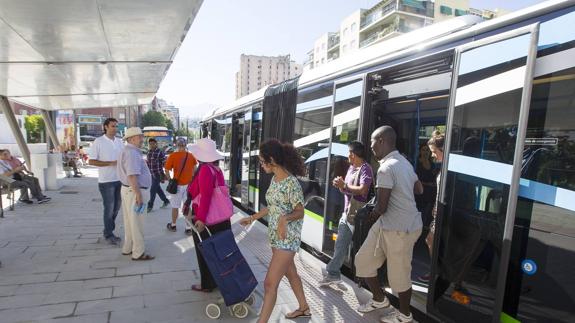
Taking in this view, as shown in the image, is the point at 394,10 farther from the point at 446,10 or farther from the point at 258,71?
the point at 258,71

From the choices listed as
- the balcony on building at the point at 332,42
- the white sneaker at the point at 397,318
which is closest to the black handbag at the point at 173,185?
the white sneaker at the point at 397,318

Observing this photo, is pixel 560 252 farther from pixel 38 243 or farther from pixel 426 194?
pixel 38 243

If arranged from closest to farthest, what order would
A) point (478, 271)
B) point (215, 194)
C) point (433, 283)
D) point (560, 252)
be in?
point (560, 252)
point (478, 271)
point (433, 283)
point (215, 194)

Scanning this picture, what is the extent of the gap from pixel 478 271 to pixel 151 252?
4.65 m

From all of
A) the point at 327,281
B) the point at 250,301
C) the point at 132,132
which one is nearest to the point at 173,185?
the point at 132,132

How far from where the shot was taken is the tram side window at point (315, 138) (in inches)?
208

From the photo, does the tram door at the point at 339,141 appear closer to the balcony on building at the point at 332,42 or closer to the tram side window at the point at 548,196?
the tram side window at the point at 548,196

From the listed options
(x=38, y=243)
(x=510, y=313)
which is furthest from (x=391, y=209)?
(x=38, y=243)

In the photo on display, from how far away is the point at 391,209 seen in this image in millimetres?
3359

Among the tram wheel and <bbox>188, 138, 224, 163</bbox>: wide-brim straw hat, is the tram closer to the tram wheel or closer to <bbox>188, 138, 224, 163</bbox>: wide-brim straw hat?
the tram wheel

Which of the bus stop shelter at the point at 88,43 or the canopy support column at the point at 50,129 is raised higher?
the bus stop shelter at the point at 88,43

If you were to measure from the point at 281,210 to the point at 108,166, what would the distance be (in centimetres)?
385

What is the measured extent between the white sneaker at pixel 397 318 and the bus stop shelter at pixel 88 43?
4367 millimetres

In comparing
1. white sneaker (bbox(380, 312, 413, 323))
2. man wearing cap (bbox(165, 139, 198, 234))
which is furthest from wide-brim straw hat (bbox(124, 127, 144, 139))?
white sneaker (bbox(380, 312, 413, 323))
